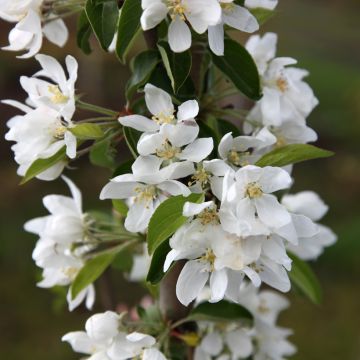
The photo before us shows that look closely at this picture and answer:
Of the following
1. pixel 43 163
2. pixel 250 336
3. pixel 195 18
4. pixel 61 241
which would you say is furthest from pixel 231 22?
pixel 250 336

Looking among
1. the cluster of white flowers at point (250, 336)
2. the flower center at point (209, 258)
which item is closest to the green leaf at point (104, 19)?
the flower center at point (209, 258)

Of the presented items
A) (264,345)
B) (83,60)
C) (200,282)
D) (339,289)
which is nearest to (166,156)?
(200,282)

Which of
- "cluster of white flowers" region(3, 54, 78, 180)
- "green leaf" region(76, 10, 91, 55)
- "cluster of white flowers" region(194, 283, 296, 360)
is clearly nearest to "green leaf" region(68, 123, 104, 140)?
"cluster of white flowers" region(3, 54, 78, 180)

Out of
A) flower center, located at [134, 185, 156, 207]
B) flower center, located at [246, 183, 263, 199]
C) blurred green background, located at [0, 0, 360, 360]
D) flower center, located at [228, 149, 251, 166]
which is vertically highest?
flower center, located at [246, 183, 263, 199]

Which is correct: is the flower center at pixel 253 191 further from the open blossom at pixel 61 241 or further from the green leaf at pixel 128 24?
the open blossom at pixel 61 241

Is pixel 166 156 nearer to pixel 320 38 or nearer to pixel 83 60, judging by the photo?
pixel 83 60

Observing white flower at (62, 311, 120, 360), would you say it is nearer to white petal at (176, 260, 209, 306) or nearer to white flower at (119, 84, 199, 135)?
white petal at (176, 260, 209, 306)

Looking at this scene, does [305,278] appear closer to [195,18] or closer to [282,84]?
[282,84]
